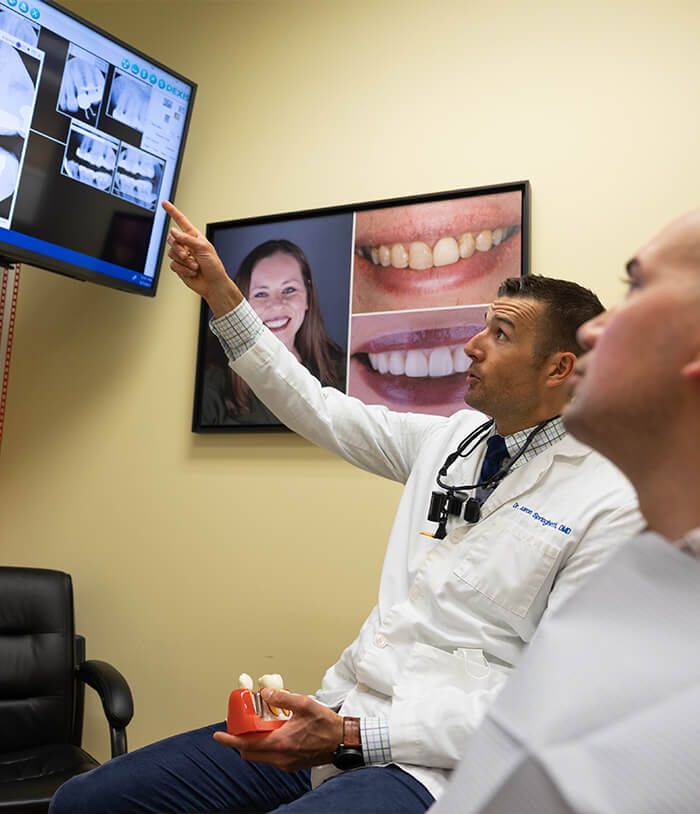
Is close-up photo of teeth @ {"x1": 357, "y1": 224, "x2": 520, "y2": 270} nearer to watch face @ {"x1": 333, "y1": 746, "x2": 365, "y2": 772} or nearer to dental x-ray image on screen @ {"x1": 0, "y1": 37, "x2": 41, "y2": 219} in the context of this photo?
dental x-ray image on screen @ {"x1": 0, "y1": 37, "x2": 41, "y2": 219}

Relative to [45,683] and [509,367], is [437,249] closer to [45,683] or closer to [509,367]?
[509,367]

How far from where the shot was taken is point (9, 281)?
2.96m

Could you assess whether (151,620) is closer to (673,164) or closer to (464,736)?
(464,736)

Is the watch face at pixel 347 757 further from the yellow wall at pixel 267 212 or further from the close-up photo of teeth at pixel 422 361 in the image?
the close-up photo of teeth at pixel 422 361

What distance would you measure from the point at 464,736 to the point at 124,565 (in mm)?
1670

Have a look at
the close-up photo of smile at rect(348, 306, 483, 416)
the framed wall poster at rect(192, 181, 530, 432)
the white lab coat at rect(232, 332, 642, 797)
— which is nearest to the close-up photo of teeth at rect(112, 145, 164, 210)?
the framed wall poster at rect(192, 181, 530, 432)

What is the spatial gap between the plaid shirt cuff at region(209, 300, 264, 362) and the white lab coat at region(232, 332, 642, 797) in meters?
0.54

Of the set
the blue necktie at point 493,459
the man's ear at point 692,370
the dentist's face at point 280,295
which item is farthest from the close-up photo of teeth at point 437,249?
the man's ear at point 692,370

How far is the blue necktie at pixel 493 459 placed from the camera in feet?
5.42

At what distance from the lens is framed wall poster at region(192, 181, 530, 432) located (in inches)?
88.1

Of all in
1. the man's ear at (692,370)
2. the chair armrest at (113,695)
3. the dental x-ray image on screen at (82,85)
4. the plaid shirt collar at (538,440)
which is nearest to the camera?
the man's ear at (692,370)

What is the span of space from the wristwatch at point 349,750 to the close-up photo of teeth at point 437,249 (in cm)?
142

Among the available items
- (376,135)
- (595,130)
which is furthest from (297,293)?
(595,130)

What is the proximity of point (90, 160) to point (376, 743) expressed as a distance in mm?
1929
